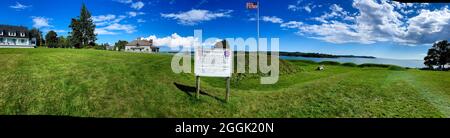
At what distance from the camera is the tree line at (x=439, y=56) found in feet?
54.3

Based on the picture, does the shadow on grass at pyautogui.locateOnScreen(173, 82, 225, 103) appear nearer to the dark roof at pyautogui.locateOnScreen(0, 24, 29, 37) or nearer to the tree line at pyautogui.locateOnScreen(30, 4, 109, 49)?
the tree line at pyautogui.locateOnScreen(30, 4, 109, 49)

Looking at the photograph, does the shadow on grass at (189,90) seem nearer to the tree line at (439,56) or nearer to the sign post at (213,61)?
the sign post at (213,61)

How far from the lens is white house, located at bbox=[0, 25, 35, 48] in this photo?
52.3ft

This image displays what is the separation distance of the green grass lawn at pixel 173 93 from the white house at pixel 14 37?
442mm

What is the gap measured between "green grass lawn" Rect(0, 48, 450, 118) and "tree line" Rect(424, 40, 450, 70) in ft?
3.25

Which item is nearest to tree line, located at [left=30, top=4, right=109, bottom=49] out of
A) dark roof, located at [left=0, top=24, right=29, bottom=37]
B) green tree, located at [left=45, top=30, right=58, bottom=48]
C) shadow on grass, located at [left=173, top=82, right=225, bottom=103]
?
green tree, located at [left=45, top=30, right=58, bottom=48]

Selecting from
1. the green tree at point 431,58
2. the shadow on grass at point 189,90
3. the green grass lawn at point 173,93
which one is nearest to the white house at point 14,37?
the green grass lawn at point 173,93

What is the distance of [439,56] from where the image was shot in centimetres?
1727

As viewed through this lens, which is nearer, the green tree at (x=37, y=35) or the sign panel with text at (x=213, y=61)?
the sign panel with text at (x=213, y=61)

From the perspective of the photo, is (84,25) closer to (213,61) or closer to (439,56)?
(213,61)

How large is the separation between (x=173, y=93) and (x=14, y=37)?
29.1 ft
